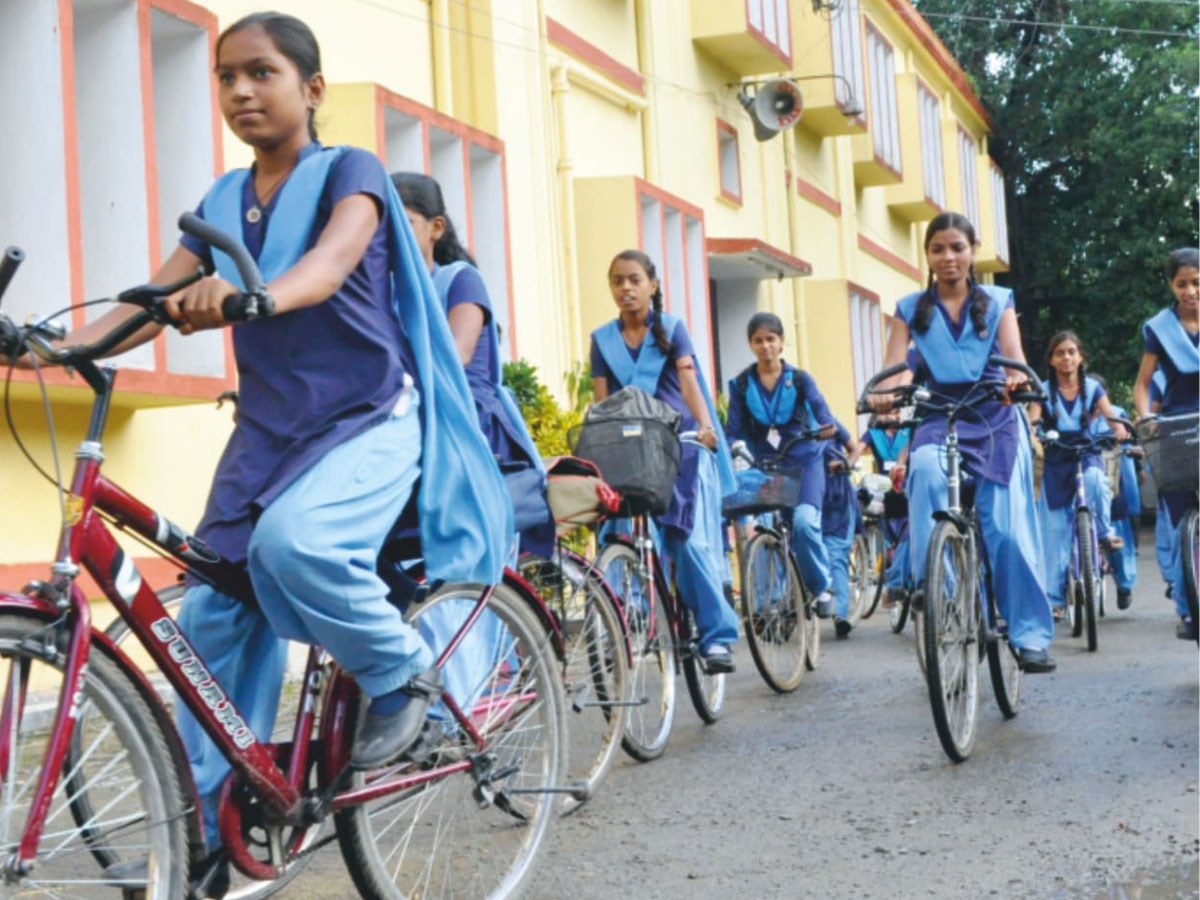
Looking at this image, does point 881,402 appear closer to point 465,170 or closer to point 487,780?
point 487,780

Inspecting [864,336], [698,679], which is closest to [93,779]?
[698,679]

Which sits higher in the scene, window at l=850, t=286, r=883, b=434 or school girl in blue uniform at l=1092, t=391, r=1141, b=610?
window at l=850, t=286, r=883, b=434

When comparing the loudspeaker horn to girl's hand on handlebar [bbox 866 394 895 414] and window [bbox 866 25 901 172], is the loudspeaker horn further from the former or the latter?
girl's hand on handlebar [bbox 866 394 895 414]

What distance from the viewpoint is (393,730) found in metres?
4.18

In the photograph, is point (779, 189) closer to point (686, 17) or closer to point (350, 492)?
point (686, 17)

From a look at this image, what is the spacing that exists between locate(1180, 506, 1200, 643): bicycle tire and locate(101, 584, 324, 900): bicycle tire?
4.92 m

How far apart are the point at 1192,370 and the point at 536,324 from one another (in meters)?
5.77

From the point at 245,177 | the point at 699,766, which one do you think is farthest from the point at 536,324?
the point at 245,177

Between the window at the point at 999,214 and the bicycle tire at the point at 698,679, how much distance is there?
25897 mm

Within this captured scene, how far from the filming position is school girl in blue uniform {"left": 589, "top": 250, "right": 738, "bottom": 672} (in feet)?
26.1

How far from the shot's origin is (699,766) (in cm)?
710

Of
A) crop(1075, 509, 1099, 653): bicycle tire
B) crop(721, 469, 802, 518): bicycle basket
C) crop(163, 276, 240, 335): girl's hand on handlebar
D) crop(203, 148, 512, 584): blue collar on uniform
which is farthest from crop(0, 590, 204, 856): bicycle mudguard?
crop(1075, 509, 1099, 653): bicycle tire

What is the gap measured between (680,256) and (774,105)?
3.85m

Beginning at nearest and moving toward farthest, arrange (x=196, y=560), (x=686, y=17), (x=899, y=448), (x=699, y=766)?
(x=196, y=560) → (x=699, y=766) → (x=899, y=448) → (x=686, y=17)
